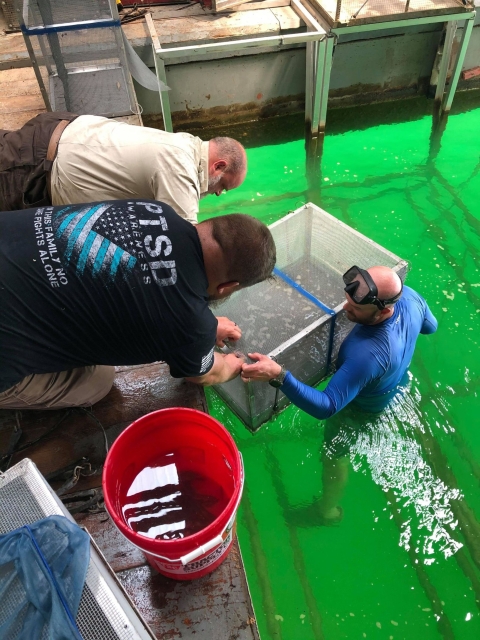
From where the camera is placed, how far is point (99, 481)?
6.49 ft

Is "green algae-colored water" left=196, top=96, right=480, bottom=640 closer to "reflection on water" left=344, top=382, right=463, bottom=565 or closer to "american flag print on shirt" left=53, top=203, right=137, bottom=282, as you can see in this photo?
"reflection on water" left=344, top=382, right=463, bottom=565

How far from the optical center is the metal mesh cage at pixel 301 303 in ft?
8.89

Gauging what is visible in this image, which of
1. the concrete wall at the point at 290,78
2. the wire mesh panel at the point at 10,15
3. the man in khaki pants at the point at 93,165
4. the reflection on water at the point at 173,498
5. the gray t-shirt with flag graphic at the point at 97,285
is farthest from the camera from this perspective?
the concrete wall at the point at 290,78

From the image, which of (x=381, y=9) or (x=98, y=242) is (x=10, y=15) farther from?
(x=98, y=242)

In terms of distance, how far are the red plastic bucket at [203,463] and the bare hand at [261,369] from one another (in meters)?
0.49

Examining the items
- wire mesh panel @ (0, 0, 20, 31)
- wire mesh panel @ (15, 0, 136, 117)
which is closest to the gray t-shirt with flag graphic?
wire mesh panel @ (15, 0, 136, 117)

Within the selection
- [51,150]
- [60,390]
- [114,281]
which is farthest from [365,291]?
[51,150]

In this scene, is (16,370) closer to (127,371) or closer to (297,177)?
(127,371)

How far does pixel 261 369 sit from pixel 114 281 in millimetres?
911

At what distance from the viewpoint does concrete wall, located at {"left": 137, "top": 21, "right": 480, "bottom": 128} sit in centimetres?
570

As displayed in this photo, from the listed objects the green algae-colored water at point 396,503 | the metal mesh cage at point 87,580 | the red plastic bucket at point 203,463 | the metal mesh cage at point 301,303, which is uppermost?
the metal mesh cage at point 87,580

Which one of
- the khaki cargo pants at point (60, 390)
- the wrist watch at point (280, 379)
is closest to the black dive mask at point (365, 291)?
the wrist watch at point (280, 379)

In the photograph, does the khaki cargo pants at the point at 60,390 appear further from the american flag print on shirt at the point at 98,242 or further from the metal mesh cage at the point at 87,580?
the american flag print on shirt at the point at 98,242

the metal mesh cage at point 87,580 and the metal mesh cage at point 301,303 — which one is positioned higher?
the metal mesh cage at point 87,580
